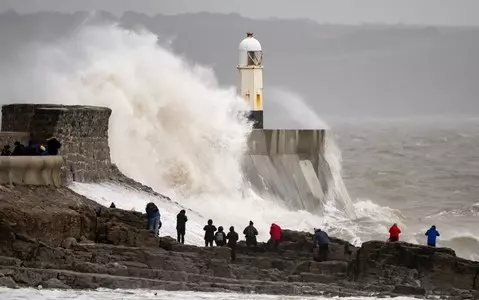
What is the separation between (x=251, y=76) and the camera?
2839 centimetres

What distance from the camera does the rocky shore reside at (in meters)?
12.9

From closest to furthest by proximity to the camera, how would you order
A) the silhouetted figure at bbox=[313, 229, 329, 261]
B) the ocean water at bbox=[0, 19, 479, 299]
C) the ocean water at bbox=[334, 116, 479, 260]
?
1. the silhouetted figure at bbox=[313, 229, 329, 261]
2. the ocean water at bbox=[0, 19, 479, 299]
3. the ocean water at bbox=[334, 116, 479, 260]

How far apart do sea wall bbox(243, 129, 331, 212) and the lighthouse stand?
1185 mm

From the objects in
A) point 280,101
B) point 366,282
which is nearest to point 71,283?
point 366,282

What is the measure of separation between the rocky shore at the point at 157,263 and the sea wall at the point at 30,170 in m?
0.12

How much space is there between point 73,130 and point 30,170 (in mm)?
2371

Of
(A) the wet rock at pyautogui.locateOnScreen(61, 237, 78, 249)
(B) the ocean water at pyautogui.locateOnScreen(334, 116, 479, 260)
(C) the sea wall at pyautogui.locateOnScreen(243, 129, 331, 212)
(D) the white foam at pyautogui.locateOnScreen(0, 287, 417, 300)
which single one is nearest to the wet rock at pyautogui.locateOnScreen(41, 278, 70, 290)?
(D) the white foam at pyautogui.locateOnScreen(0, 287, 417, 300)

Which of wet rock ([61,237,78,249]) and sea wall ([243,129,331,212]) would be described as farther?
sea wall ([243,129,331,212])

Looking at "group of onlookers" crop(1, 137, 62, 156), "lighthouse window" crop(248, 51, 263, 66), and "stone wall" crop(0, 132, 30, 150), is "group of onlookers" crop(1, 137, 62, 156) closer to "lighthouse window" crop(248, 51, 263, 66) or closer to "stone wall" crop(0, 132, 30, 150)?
"stone wall" crop(0, 132, 30, 150)

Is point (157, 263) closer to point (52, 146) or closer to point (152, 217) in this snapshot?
point (152, 217)

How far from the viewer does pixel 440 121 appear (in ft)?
305

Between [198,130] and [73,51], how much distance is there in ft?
17.0

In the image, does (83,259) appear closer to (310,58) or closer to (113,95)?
(113,95)

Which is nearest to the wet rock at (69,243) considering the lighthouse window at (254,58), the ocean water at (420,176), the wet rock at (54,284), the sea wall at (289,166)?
the wet rock at (54,284)
